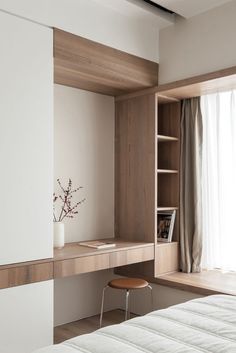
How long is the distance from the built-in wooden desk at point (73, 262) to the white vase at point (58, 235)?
55 millimetres

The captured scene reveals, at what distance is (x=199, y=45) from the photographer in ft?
10.6

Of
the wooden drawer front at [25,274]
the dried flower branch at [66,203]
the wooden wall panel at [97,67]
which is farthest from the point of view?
the dried flower branch at [66,203]

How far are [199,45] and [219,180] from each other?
48.0 inches

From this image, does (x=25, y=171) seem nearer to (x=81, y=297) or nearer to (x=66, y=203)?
(x=66, y=203)

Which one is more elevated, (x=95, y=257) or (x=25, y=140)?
(x=25, y=140)

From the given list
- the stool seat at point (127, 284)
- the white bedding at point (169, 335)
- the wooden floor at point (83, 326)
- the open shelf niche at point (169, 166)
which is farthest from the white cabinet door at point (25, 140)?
the open shelf niche at point (169, 166)

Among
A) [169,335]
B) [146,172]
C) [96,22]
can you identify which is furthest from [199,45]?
[169,335]

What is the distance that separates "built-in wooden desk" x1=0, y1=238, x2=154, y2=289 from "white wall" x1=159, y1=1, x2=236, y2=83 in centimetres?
155

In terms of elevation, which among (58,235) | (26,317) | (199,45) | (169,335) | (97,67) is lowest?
(26,317)

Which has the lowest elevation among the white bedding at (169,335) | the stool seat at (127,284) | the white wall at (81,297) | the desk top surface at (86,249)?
the white wall at (81,297)

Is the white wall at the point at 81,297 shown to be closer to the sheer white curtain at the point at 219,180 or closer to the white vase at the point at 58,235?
the white vase at the point at 58,235

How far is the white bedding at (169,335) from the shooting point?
1.41 metres

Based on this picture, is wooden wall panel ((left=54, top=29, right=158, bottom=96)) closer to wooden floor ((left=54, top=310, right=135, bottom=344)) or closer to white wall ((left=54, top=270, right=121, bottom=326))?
white wall ((left=54, top=270, right=121, bottom=326))

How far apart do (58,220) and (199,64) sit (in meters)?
1.80
